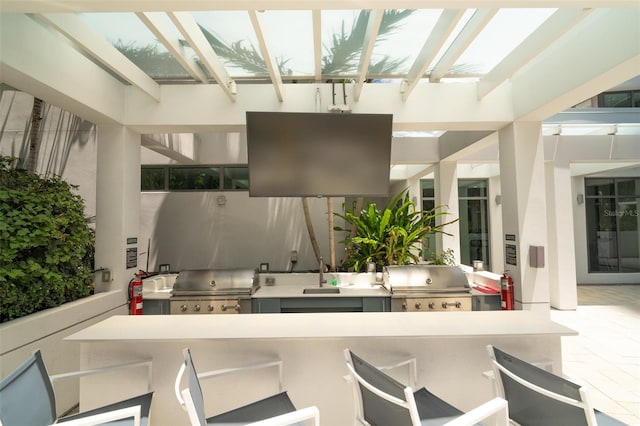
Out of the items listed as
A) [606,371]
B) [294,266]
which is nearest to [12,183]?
[294,266]

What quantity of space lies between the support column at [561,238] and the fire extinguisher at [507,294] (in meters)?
3.05

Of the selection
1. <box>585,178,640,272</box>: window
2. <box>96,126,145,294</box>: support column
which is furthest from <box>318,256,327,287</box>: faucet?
<box>585,178,640,272</box>: window

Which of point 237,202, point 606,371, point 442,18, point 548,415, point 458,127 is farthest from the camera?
point 237,202

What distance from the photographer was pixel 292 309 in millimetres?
3414

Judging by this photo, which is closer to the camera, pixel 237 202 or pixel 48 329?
pixel 48 329

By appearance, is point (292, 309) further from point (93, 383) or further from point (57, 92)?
point (57, 92)

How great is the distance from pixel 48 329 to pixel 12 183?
112 cm

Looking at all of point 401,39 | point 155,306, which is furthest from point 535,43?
point 155,306

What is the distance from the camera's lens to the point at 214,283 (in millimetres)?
3412

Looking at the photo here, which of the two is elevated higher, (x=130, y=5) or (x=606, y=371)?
(x=130, y=5)

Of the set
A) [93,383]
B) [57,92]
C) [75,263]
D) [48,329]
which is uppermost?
[57,92]

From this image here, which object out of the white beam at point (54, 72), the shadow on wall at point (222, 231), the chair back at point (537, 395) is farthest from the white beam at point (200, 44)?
the shadow on wall at point (222, 231)

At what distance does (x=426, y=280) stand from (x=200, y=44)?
2.94m

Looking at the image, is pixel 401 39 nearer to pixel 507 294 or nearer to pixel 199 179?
pixel 507 294
